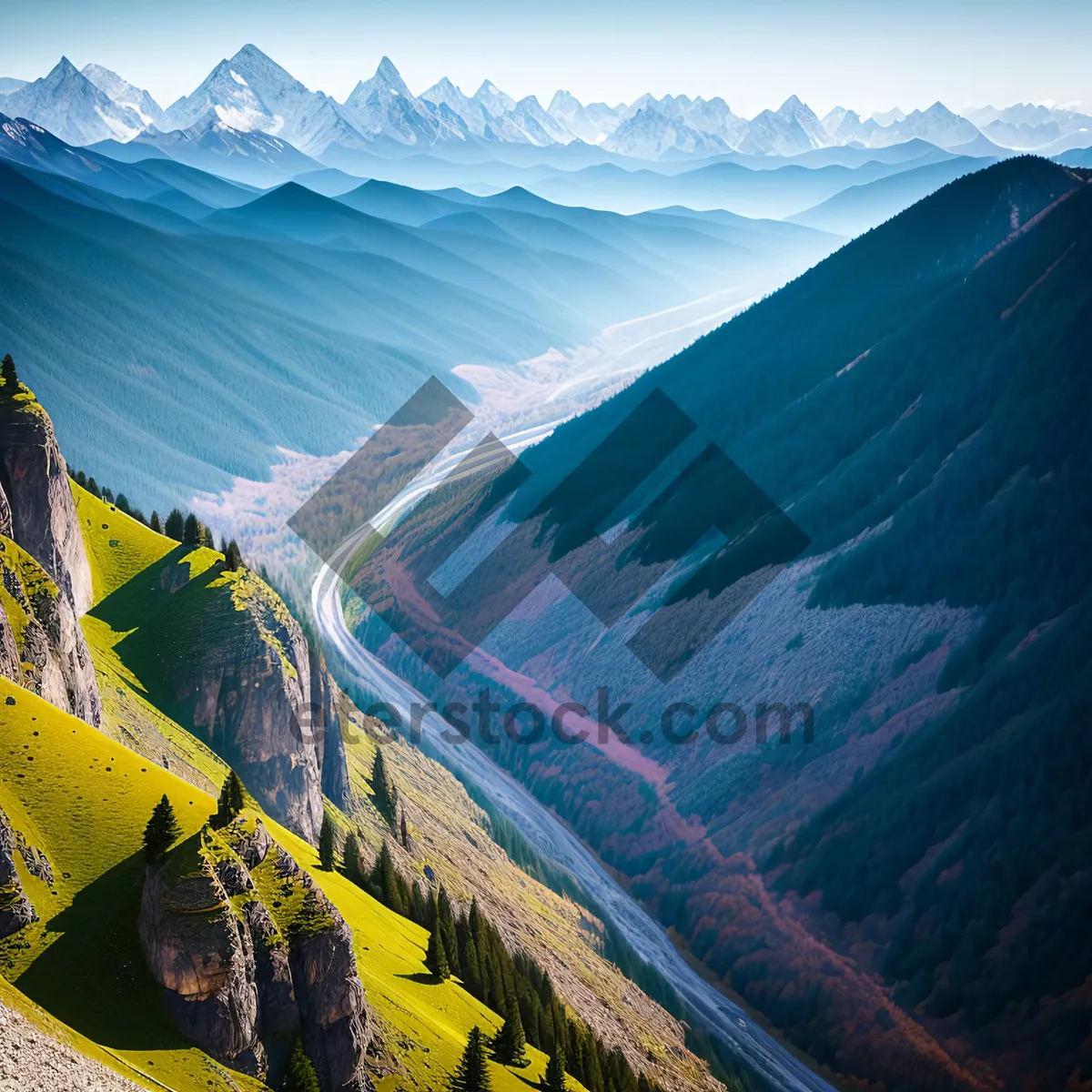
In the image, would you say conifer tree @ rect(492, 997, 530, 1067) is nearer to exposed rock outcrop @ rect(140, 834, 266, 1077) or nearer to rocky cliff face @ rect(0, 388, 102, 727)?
exposed rock outcrop @ rect(140, 834, 266, 1077)

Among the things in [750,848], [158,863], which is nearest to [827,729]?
[750,848]

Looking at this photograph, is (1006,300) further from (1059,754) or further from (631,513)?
(1059,754)

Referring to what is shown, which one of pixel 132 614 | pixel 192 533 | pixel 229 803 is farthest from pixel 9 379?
pixel 229 803

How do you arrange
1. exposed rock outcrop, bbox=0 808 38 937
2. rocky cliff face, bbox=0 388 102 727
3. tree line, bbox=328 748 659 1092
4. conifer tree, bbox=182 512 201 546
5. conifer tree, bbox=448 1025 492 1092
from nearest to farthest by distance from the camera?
exposed rock outcrop, bbox=0 808 38 937
conifer tree, bbox=448 1025 492 1092
rocky cliff face, bbox=0 388 102 727
tree line, bbox=328 748 659 1092
conifer tree, bbox=182 512 201 546

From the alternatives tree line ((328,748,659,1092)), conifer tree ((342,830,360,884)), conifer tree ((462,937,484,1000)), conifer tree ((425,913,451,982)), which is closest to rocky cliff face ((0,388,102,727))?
conifer tree ((342,830,360,884))

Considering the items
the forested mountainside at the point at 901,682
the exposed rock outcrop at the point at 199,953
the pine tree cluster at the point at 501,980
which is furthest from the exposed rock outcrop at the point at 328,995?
the forested mountainside at the point at 901,682

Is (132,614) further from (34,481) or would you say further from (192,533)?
(34,481)
